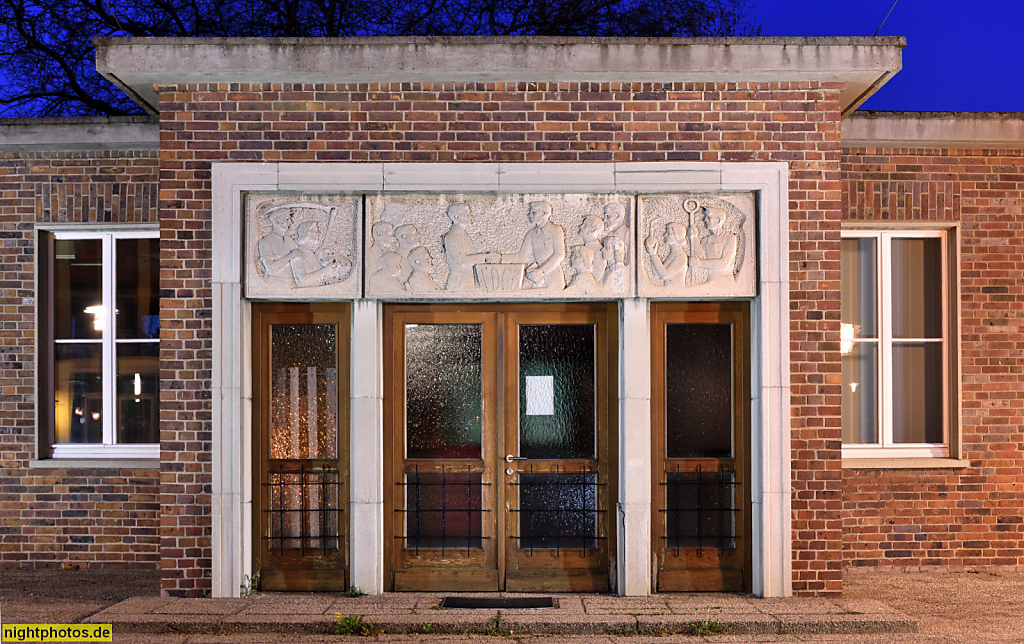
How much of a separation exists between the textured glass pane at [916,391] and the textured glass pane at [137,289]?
281 inches

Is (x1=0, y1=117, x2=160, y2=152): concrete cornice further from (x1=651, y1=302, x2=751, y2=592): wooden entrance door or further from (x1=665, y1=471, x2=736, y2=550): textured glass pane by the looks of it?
(x1=665, y1=471, x2=736, y2=550): textured glass pane

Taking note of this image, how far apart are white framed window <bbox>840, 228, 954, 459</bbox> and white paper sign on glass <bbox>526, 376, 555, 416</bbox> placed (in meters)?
3.11

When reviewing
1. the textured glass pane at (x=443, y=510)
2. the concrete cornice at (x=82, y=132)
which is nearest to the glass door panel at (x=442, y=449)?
the textured glass pane at (x=443, y=510)

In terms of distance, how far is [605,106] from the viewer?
649 cm

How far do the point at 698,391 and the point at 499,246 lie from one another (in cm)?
198

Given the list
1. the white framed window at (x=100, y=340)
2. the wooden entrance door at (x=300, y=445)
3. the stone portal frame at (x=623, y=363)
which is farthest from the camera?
the white framed window at (x=100, y=340)

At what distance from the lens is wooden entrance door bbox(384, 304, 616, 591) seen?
21.7 feet

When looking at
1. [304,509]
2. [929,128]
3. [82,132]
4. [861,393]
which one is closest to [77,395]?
[82,132]

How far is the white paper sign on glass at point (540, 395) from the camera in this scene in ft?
21.9

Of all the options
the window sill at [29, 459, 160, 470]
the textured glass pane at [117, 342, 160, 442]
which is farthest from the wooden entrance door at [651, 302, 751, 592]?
the textured glass pane at [117, 342, 160, 442]

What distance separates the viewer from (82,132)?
766cm

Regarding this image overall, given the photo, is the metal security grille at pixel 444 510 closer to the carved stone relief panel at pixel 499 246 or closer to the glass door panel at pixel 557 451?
the glass door panel at pixel 557 451

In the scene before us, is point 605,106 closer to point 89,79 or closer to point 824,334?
point 824,334

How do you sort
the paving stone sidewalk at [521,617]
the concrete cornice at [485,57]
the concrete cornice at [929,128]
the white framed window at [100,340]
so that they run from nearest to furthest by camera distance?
the paving stone sidewalk at [521,617] < the concrete cornice at [485,57] < the concrete cornice at [929,128] < the white framed window at [100,340]
